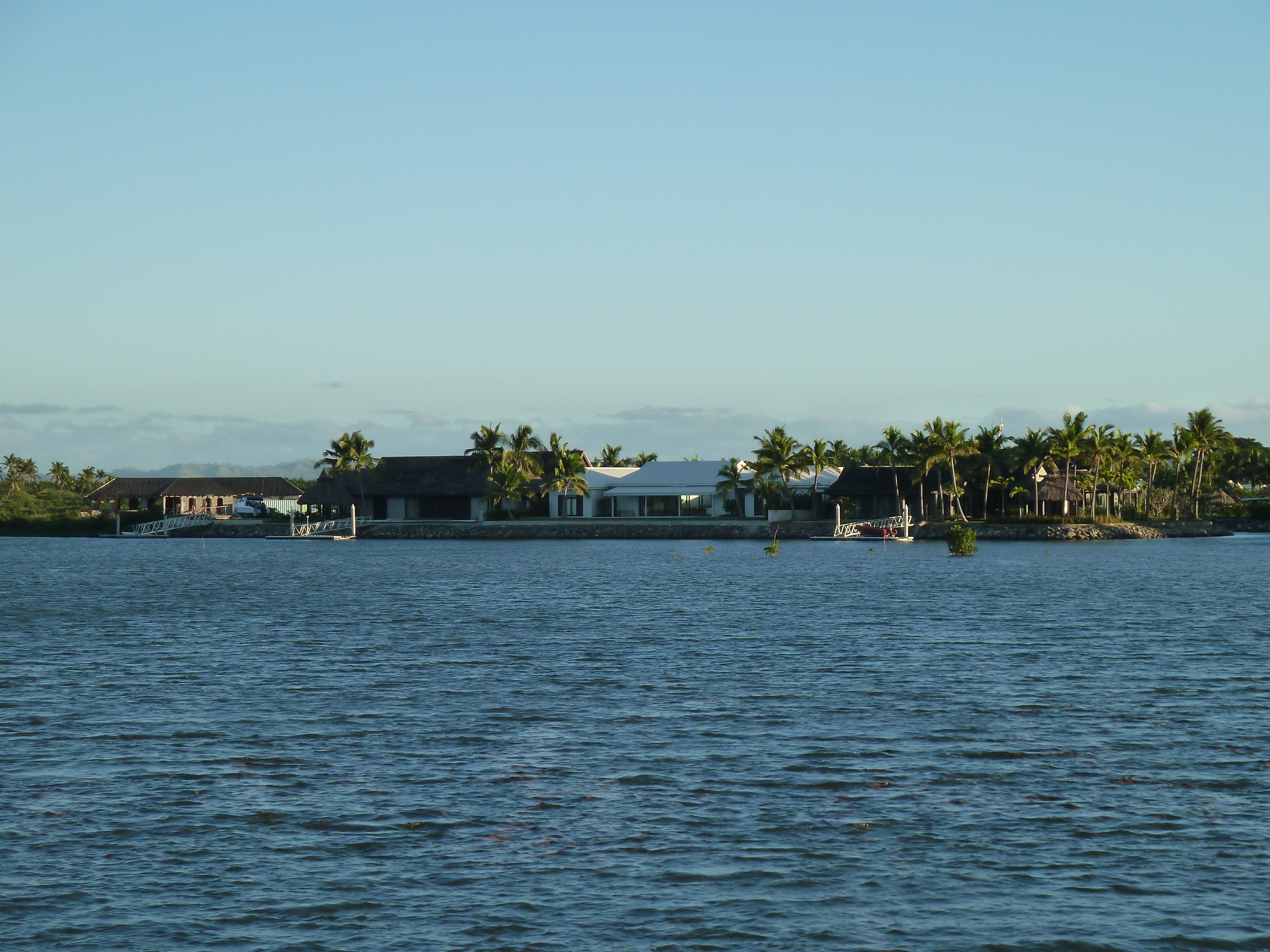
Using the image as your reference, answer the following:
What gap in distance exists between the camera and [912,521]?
10200cm

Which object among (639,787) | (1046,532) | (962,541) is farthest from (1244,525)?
(639,787)

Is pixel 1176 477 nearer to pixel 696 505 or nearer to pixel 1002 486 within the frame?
pixel 1002 486

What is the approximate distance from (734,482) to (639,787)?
300 feet

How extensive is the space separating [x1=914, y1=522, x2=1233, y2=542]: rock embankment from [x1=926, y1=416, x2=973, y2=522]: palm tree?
376 centimetres

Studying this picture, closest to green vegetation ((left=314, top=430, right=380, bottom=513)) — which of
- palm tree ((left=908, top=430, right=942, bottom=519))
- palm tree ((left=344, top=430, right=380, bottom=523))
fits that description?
palm tree ((left=344, top=430, right=380, bottom=523))

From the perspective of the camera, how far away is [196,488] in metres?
130

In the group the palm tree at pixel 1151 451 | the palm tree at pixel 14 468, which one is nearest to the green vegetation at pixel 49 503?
the palm tree at pixel 14 468

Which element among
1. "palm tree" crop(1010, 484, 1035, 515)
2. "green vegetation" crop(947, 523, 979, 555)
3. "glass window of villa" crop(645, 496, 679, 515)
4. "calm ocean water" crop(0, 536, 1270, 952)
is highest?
"palm tree" crop(1010, 484, 1035, 515)

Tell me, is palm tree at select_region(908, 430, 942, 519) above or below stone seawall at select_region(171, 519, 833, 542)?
above

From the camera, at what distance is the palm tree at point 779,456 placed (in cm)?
10169

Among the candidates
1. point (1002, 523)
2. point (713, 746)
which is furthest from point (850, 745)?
point (1002, 523)

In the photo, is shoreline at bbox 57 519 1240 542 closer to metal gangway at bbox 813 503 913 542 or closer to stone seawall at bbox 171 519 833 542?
stone seawall at bbox 171 519 833 542

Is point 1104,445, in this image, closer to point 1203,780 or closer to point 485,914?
point 1203,780

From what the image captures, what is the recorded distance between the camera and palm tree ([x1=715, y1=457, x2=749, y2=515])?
107 metres
